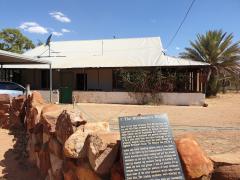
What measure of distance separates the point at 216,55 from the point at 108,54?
974 centimetres

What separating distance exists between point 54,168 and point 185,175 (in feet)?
7.96

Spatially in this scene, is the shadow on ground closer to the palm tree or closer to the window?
the window

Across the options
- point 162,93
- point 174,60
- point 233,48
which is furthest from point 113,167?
point 233,48

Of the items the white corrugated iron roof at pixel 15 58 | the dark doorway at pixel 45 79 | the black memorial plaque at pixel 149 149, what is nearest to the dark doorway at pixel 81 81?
the dark doorway at pixel 45 79

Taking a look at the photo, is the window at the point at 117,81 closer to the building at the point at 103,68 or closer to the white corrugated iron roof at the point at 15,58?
the building at the point at 103,68

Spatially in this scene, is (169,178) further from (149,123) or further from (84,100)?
(84,100)

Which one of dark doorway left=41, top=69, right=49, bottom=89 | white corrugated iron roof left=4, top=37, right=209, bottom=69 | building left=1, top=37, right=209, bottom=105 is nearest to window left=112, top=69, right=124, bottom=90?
building left=1, top=37, right=209, bottom=105

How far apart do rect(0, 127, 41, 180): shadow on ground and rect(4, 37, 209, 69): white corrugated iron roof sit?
14.9 meters

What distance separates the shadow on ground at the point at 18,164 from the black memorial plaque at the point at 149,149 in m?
3.18

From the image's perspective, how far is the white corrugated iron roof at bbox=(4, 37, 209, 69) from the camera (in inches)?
905

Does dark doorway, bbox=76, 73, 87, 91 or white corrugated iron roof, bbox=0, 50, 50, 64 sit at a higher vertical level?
white corrugated iron roof, bbox=0, 50, 50, 64

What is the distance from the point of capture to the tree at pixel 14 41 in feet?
144

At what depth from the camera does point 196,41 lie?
3077 centimetres

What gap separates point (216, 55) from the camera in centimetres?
2927
